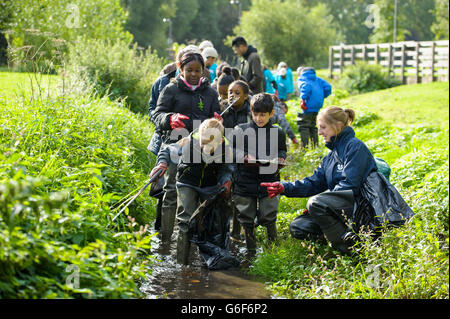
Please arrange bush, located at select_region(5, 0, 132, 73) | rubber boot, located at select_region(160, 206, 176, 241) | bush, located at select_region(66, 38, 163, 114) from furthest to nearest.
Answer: bush, located at select_region(5, 0, 132, 73)
bush, located at select_region(66, 38, 163, 114)
rubber boot, located at select_region(160, 206, 176, 241)

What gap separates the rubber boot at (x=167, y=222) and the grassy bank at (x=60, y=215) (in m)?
0.59

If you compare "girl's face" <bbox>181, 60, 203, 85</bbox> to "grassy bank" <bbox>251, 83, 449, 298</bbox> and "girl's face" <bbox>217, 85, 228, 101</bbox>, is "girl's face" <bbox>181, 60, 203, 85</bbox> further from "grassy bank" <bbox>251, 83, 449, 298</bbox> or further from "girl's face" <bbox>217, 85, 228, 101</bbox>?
"grassy bank" <bbox>251, 83, 449, 298</bbox>

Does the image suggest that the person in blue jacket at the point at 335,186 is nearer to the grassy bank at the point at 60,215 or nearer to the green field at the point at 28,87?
the grassy bank at the point at 60,215

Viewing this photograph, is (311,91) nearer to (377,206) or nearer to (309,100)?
(309,100)

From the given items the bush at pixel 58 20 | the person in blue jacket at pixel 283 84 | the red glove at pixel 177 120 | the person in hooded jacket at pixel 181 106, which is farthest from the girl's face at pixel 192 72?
the bush at pixel 58 20

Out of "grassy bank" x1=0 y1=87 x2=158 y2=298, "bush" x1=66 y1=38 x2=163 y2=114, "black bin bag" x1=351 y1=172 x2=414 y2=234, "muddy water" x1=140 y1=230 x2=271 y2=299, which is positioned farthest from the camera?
"bush" x1=66 y1=38 x2=163 y2=114

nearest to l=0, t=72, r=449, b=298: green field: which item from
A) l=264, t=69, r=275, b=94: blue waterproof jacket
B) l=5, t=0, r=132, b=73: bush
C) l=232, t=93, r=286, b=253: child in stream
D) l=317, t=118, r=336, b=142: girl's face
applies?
l=232, t=93, r=286, b=253: child in stream

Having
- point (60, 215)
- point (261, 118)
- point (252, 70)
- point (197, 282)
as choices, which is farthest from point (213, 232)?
point (252, 70)

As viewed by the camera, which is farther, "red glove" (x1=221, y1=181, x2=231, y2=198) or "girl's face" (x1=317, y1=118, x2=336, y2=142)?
"red glove" (x1=221, y1=181, x2=231, y2=198)

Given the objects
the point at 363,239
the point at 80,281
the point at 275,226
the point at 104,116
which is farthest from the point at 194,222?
the point at 104,116

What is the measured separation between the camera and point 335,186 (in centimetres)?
609

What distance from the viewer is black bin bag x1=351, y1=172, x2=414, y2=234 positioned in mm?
5754

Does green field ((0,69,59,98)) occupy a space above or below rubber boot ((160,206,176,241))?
above
